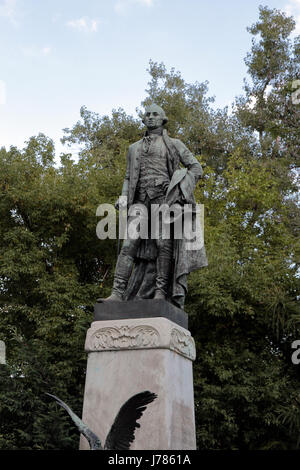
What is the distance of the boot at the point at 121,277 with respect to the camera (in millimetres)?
7355

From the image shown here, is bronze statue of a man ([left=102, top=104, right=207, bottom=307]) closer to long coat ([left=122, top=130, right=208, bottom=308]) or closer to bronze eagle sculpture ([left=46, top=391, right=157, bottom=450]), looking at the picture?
long coat ([left=122, top=130, right=208, bottom=308])

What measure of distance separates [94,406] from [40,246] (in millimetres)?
10245

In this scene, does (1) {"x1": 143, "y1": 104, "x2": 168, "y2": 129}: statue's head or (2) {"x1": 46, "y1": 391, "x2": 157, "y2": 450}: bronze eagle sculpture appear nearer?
(2) {"x1": 46, "y1": 391, "x2": 157, "y2": 450}: bronze eagle sculpture

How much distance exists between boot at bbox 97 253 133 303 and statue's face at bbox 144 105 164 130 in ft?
5.69

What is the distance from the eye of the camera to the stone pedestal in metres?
6.27

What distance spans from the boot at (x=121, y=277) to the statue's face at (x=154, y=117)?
1734 millimetres

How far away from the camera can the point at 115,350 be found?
22.4 feet

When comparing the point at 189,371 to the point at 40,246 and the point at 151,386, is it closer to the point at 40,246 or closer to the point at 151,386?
the point at 151,386

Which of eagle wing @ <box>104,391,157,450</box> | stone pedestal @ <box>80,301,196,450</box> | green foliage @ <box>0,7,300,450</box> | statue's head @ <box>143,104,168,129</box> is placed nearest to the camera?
eagle wing @ <box>104,391,157,450</box>

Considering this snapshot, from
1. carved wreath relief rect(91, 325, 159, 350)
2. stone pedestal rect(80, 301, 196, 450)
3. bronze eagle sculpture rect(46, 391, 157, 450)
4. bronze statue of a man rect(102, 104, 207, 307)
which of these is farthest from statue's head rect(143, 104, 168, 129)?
bronze eagle sculpture rect(46, 391, 157, 450)

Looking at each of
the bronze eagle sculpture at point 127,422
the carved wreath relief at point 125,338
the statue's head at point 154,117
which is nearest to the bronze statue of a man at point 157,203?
the statue's head at point 154,117

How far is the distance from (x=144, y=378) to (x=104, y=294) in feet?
30.4
